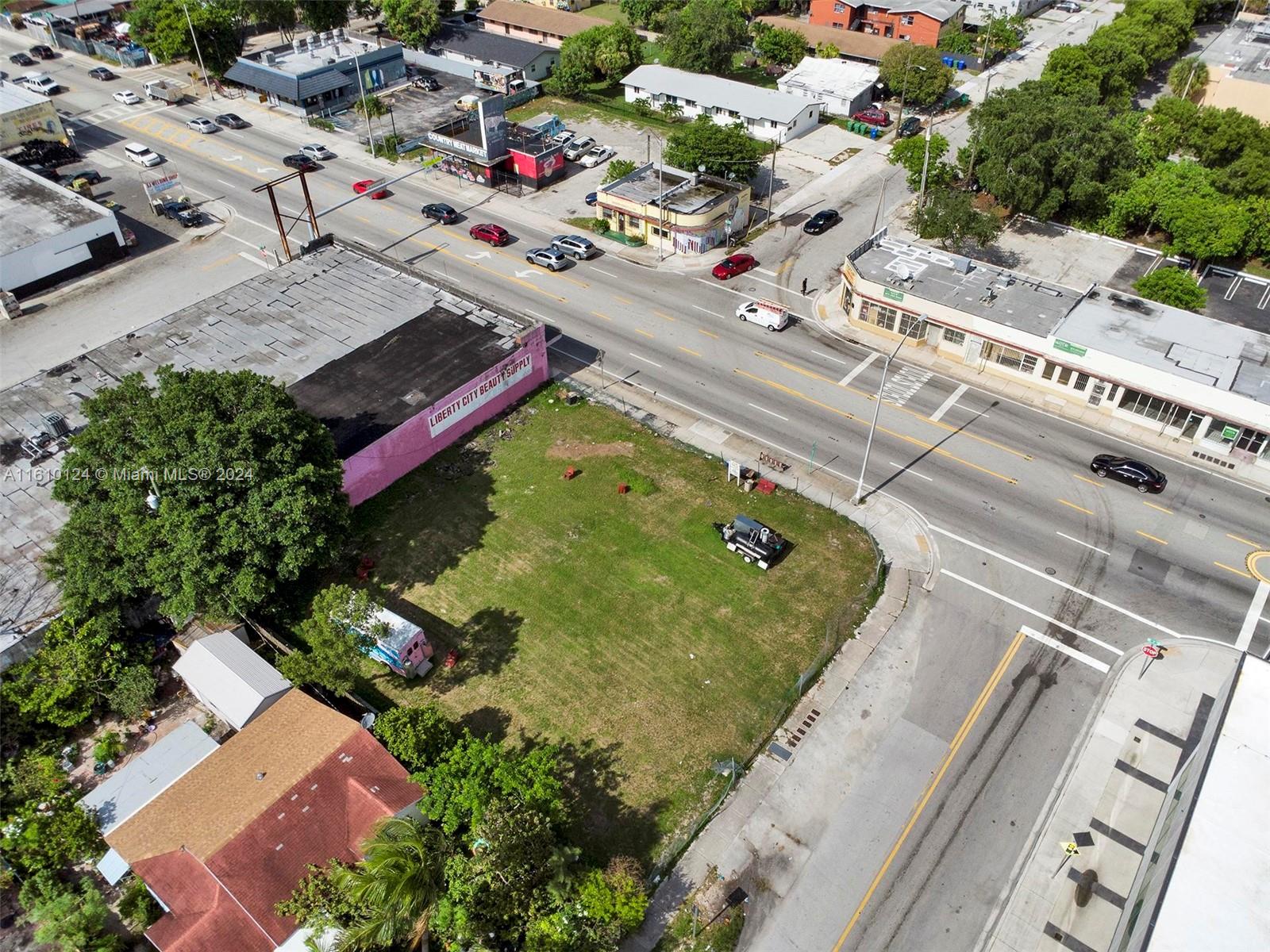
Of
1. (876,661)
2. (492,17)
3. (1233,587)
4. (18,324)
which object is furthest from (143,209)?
(1233,587)

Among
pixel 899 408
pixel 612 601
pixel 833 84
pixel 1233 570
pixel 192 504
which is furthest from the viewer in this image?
pixel 833 84

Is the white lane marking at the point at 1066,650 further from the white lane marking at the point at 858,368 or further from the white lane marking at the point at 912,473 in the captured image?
the white lane marking at the point at 858,368

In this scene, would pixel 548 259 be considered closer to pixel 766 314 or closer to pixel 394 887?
pixel 766 314

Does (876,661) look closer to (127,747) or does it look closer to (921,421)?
(921,421)

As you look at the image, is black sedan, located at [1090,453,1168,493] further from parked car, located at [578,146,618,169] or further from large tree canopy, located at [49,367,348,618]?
parked car, located at [578,146,618,169]

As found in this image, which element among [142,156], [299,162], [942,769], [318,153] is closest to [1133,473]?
[942,769]

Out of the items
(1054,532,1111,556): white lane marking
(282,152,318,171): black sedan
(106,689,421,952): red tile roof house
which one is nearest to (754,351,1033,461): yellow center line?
(1054,532,1111,556): white lane marking

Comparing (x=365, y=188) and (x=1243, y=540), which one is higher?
(x=365, y=188)
